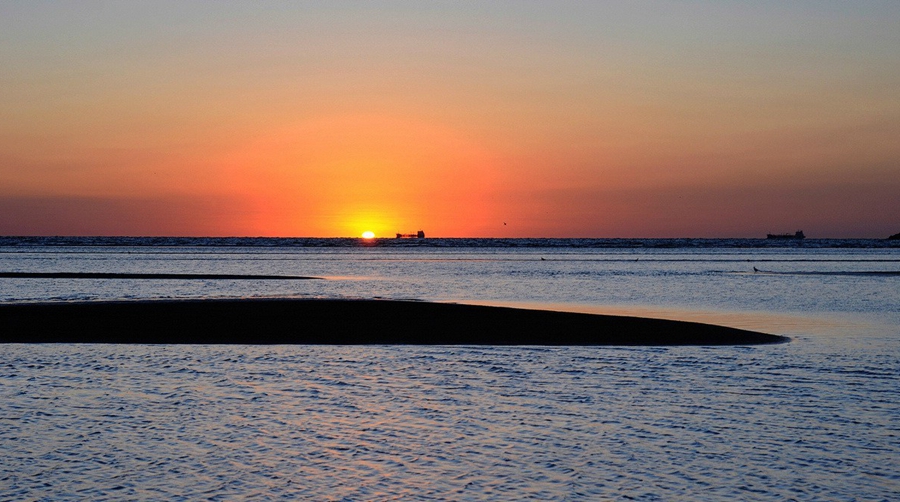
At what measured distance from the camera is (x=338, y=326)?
27.8 m

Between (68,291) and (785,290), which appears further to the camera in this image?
(785,290)

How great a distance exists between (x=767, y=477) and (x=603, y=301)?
2857 cm

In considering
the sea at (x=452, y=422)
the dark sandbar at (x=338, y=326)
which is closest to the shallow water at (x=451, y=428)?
the sea at (x=452, y=422)

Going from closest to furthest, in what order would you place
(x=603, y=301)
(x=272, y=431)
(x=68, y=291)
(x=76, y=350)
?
1. (x=272, y=431)
2. (x=76, y=350)
3. (x=603, y=301)
4. (x=68, y=291)

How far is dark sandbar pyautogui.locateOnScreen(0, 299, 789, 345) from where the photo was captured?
24250 millimetres

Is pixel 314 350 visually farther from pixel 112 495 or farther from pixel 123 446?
pixel 112 495

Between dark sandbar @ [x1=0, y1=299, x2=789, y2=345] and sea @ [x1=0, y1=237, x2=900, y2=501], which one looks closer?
sea @ [x1=0, y1=237, x2=900, y2=501]

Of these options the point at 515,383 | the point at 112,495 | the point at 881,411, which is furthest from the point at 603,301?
the point at 112,495

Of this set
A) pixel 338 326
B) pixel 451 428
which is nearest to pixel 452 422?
pixel 451 428

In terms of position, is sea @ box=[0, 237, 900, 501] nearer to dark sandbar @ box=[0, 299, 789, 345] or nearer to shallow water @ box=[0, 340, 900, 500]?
shallow water @ box=[0, 340, 900, 500]

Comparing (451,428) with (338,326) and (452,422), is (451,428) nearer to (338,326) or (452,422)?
(452,422)

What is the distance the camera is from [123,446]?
11641 mm

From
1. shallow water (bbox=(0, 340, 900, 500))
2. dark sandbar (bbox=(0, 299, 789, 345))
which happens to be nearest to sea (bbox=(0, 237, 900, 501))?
shallow water (bbox=(0, 340, 900, 500))

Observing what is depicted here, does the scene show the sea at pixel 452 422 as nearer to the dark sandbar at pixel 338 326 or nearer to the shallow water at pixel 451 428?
the shallow water at pixel 451 428
